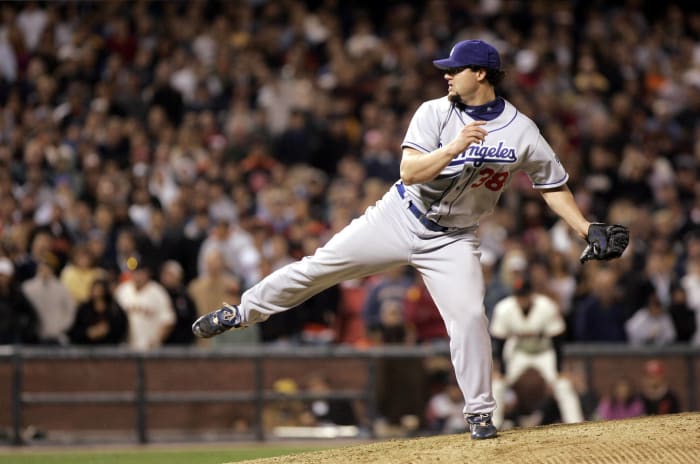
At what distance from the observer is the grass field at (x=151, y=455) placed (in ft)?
32.6

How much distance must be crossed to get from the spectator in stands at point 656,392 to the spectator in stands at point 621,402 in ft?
0.26

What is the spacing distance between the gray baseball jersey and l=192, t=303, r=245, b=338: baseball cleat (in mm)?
1236

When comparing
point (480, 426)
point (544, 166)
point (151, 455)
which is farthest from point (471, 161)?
point (151, 455)

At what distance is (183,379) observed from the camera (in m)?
11.3

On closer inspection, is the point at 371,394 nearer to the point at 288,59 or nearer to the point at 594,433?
the point at 594,433

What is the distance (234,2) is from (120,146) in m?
3.70

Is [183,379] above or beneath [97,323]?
beneath

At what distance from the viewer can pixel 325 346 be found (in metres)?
11.5

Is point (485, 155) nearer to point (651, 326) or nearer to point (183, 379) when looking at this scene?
point (183, 379)

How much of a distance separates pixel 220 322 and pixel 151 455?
3.69 m

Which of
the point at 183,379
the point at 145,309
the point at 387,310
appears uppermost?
the point at 145,309

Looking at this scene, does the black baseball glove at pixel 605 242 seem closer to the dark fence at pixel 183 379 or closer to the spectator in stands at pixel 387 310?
the dark fence at pixel 183 379

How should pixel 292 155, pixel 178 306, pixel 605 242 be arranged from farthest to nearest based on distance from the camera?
pixel 292 155
pixel 178 306
pixel 605 242

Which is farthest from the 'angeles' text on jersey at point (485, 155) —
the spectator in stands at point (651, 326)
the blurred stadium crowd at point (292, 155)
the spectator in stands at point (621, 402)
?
the spectator in stands at point (651, 326)
